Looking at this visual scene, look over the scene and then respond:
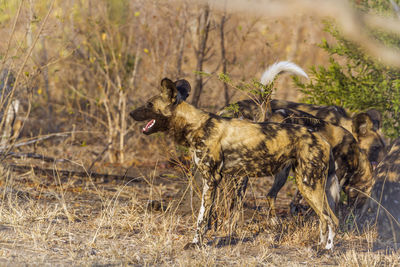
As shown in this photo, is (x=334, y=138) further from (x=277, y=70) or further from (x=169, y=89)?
(x=169, y=89)

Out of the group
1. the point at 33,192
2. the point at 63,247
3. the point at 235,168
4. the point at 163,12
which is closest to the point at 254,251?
the point at 235,168

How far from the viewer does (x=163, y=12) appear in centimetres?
838

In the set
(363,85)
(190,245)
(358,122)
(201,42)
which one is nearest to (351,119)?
(358,122)

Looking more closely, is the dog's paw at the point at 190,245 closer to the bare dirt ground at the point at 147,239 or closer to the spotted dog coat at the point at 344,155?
the bare dirt ground at the point at 147,239

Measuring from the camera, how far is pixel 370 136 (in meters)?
6.15

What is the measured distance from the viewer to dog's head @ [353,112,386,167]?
592 cm

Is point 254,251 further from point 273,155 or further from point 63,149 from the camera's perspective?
point 63,149

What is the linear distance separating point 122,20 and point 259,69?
256 cm

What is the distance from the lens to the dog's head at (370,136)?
5.92 m

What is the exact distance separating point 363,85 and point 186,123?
9.35ft

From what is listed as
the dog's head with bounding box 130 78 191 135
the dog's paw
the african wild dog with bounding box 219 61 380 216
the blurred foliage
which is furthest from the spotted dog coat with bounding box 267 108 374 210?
the dog's paw

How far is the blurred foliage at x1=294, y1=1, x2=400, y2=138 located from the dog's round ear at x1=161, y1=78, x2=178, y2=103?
247 centimetres

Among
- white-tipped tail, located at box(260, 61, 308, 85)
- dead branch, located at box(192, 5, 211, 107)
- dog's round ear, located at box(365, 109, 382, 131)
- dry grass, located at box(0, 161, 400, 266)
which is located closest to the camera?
dry grass, located at box(0, 161, 400, 266)

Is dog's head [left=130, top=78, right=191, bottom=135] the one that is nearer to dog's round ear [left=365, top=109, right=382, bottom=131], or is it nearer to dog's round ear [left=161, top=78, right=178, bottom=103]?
dog's round ear [left=161, top=78, right=178, bottom=103]
